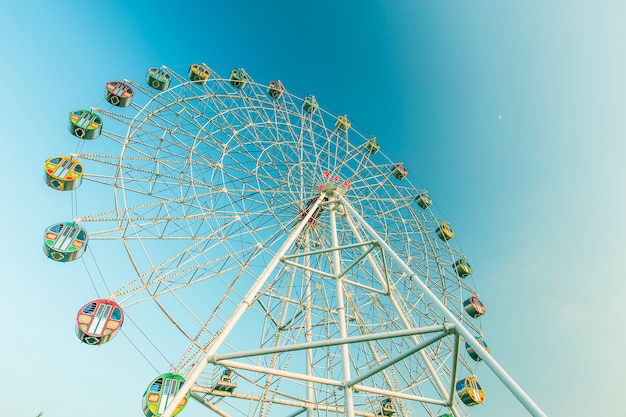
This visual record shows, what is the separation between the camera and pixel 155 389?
8305mm

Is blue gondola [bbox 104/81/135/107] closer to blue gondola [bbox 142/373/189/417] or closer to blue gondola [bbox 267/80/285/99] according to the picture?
blue gondola [bbox 267/80/285/99]

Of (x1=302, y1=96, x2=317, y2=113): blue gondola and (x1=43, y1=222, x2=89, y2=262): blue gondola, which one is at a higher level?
(x1=302, y1=96, x2=317, y2=113): blue gondola

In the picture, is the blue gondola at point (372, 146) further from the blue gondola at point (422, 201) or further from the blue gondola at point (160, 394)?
the blue gondola at point (160, 394)

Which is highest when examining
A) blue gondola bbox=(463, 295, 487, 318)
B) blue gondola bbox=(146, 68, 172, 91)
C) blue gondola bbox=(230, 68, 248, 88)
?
blue gondola bbox=(230, 68, 248, 88)

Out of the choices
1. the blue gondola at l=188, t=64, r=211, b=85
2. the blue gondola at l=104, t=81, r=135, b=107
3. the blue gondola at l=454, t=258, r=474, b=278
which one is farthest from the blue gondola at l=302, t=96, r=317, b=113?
the blue gondola at l=454, t=258, r=474, b=278

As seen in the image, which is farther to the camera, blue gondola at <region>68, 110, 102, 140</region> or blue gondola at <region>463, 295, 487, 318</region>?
blue gondola at <region>463, 295, 487, 318</region>

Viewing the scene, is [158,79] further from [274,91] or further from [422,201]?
[422,201]

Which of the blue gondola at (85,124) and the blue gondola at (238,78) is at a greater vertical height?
the blue gondola at (238,78)

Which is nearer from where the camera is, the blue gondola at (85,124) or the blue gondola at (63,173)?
the blue gondola at (63,173)

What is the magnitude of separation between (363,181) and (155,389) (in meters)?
13.8

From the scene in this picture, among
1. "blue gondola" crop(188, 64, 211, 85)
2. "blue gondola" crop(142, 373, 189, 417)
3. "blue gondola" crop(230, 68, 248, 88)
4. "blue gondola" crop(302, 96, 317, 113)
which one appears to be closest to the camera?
"blue gondola" crop(142, 373, 189, 417)

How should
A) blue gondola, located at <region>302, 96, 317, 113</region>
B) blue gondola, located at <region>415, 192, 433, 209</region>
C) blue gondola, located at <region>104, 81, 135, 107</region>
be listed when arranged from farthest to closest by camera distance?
blue gondola, located at <region>415, 192, 433, 209</region> → blue gondola, located at <region>302, 96, 317, 113</region> → blue gondola, located at <region>104, 81, 135, 107</region>

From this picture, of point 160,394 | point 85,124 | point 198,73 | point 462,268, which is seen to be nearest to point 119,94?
point 85,124

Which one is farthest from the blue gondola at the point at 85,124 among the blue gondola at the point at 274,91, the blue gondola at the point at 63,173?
the blue gondola at the point at 274,91
